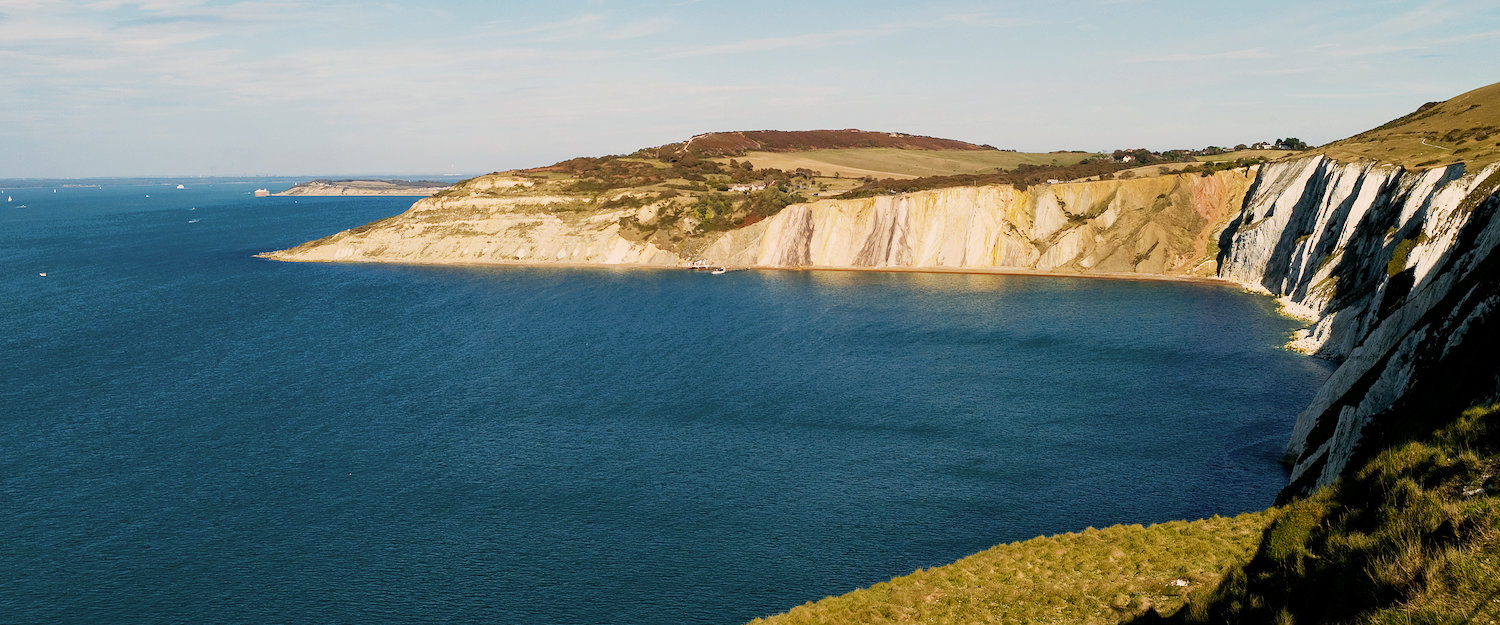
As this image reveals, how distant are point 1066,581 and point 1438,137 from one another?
11302 cm

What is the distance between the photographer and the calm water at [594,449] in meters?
44.2

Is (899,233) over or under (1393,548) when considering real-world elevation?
under

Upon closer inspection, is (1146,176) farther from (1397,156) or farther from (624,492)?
(624,492)

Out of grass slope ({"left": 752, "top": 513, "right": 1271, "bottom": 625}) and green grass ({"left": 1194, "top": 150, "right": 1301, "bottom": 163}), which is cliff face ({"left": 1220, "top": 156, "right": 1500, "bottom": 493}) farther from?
green grass ({"left": 1194, "top": 150, "right": 1301, "bottom": 163})

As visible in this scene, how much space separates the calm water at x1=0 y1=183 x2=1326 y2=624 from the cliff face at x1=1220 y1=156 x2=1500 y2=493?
582cm

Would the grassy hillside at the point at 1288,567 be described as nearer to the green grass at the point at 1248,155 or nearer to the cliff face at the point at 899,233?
the cliff face at the point at 899,233

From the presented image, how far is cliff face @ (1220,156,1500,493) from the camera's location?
3500 centimetres

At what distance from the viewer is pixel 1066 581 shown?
32.6 m

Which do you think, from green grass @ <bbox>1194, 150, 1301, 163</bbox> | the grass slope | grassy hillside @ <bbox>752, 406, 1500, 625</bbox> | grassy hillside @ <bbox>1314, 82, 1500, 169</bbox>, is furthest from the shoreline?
grassy hillside @ <bbox>752, 406, 1500, 625</bbox>

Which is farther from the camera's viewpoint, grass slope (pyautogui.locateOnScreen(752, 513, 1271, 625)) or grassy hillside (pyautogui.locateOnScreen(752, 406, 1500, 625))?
grass slope (pyautogui.locateOnScreen(752, 513, 1271, 625))

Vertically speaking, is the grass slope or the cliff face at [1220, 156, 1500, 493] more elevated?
the cliff face at [1220, 156, 1500, 493]

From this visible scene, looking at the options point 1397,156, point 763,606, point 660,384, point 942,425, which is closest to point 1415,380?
point 763,606

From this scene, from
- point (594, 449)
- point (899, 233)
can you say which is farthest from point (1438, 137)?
point (594, 449)

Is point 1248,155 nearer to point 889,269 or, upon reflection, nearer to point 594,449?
point 889,269
